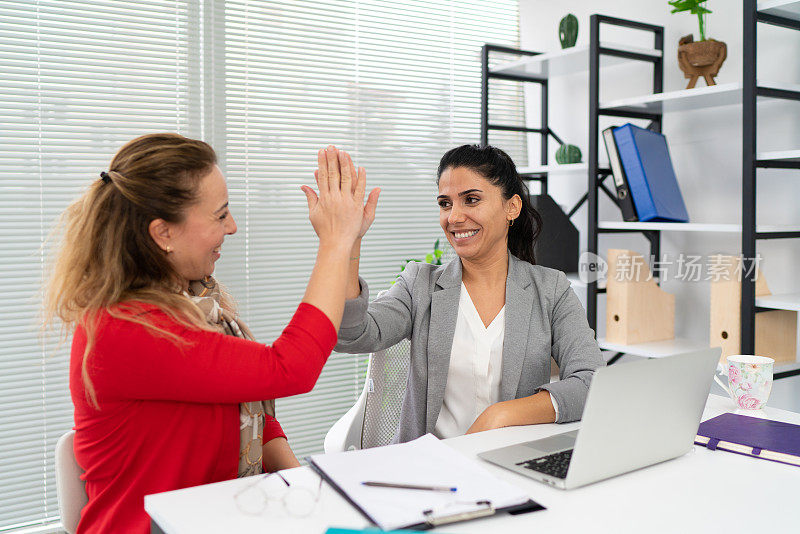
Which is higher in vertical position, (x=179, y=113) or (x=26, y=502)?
(x=179, y=113)

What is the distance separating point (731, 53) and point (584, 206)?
0.89 metres

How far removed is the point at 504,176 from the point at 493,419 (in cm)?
70

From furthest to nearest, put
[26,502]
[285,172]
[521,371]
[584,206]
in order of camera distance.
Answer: [584,206] < [285,172] < [26,502] < [521,371]

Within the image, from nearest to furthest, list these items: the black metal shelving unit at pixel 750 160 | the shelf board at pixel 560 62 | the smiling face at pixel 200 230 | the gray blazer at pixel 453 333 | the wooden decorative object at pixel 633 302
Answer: the smiling face at pixel 200 230
the gray blazer at pixel 453 333
the black metal shelving unit at pixel 750 160
the wooden decorative object at pixel 633 302
the shelf board at pixel 560 62

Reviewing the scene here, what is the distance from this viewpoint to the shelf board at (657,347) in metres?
2.46

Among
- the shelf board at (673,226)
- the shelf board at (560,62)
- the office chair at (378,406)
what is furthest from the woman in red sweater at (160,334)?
the shelf board at (560,62)

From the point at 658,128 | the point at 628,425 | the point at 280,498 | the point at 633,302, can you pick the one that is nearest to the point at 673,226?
the point at 633,302

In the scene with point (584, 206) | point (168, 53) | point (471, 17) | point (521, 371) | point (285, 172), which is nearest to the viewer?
point (521, 371)

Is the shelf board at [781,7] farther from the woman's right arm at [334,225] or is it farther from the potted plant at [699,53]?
the woman's right arm at [334,225]

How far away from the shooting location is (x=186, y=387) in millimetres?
1118

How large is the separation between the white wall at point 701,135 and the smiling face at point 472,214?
1.15m

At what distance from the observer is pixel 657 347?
8.30 ft

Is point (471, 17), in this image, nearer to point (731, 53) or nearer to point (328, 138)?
point (328, 138)

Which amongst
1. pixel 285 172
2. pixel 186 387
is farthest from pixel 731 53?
pixel 186 387
